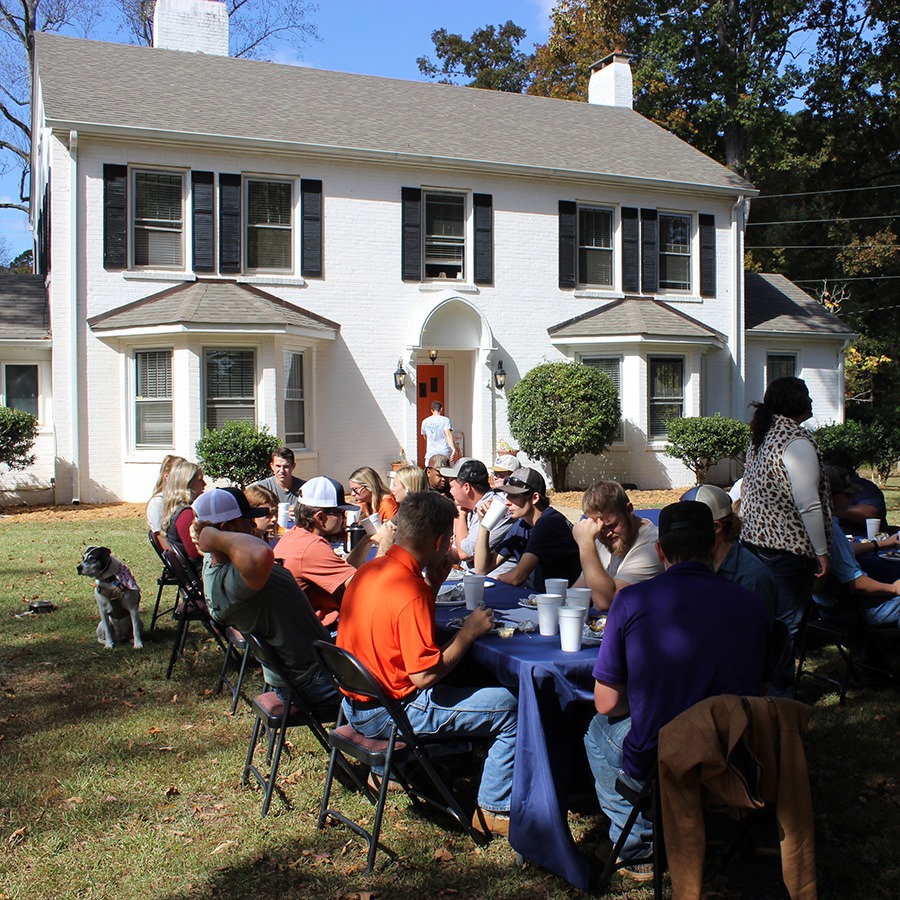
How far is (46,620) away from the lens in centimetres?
809

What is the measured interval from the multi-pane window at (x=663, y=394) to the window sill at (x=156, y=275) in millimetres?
8922

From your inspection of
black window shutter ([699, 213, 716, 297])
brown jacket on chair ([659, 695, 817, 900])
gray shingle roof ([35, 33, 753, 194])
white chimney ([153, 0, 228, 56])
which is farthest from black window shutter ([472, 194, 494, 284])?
brown jacket on chair ([659, 695, 817, 900])

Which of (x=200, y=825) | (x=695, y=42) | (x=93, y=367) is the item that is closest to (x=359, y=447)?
→ (x=93, y=367)

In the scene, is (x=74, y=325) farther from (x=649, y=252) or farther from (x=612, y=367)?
(x=649, y=252)

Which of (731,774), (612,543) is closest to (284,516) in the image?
(612,543)

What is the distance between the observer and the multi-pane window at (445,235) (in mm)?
18641

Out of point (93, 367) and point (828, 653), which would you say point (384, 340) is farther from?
point (828, 653)

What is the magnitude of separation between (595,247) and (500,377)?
141 inches

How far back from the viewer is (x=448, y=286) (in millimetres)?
18562

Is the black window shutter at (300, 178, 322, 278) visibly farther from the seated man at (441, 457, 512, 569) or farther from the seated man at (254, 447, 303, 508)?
the seated man at (441, 457, 512, 569)

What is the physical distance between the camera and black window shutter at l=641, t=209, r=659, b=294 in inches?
792

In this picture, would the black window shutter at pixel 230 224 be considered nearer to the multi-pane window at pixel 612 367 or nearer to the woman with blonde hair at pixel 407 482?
the multi-pane window at pixel 612 367

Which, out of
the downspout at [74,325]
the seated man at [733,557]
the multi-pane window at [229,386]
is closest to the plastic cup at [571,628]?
the seated man at [733,557]

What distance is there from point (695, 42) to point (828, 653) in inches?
970
